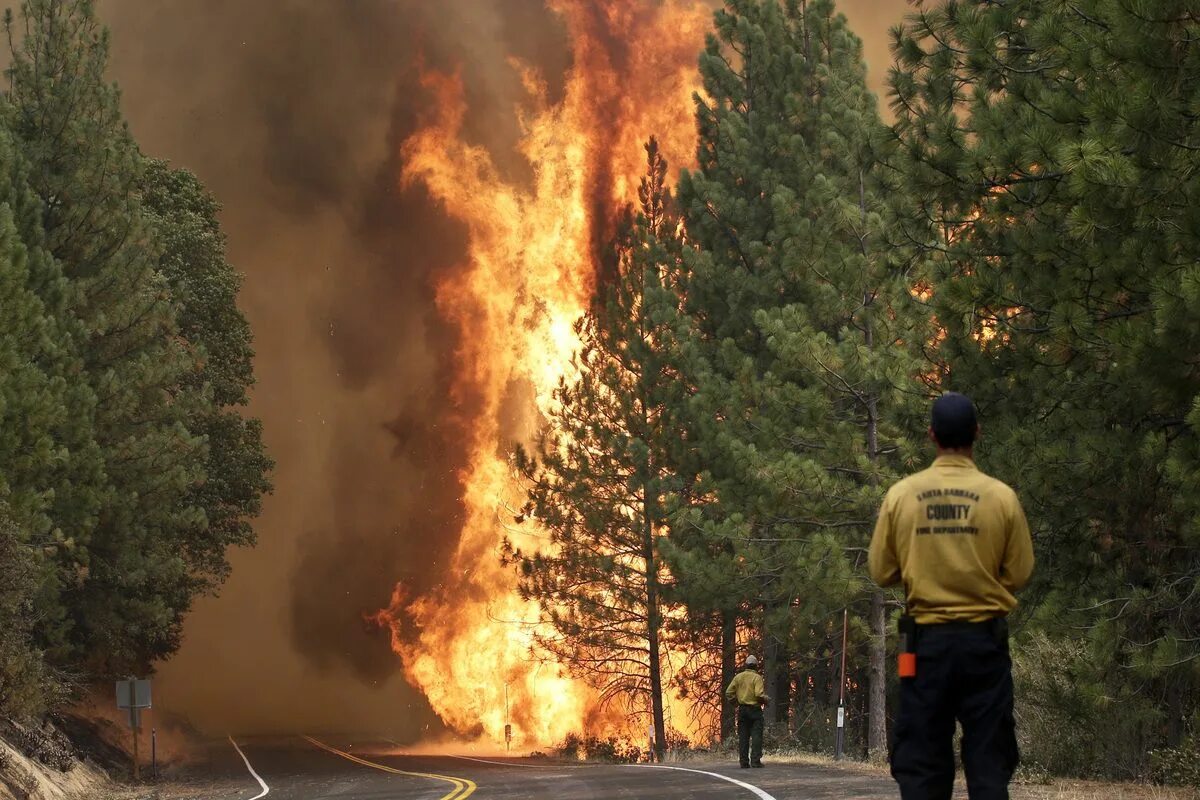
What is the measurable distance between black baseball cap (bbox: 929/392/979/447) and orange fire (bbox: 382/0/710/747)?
37756 mm

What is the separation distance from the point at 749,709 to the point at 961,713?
604 inches

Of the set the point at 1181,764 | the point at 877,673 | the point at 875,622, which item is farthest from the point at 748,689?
the point at 1181,764

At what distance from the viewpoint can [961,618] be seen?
5.90 m

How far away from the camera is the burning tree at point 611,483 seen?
35.0m

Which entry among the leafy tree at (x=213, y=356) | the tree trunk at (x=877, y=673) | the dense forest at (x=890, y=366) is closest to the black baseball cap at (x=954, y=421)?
the dense forest at (x=890, y=366)

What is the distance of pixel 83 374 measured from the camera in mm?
28984

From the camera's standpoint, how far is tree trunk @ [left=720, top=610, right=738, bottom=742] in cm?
3409

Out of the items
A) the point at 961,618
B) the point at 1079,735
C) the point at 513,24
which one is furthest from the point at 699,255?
the point at 513,24

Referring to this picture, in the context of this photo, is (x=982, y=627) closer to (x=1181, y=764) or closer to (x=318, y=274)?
(x=1181, y=764)

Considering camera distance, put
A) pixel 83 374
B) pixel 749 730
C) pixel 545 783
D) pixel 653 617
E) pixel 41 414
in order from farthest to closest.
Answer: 1. pixel 653 617
2. pixel 83 374
3. pixel 41 414
4. pixel 749 730
5. pixel 545 783

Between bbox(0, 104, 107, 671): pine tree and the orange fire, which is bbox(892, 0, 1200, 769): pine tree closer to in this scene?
bbox(0, 104, 107, 671): pine tree

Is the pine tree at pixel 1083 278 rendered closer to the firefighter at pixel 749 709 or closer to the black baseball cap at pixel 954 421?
the black baseball cap at pixel 954 421

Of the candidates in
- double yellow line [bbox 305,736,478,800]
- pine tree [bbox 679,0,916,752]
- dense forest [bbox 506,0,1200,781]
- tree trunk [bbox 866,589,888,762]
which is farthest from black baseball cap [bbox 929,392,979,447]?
tree trunk [bbox 866,589,888,762]

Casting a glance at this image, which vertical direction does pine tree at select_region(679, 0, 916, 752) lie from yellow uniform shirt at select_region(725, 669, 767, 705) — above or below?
above
